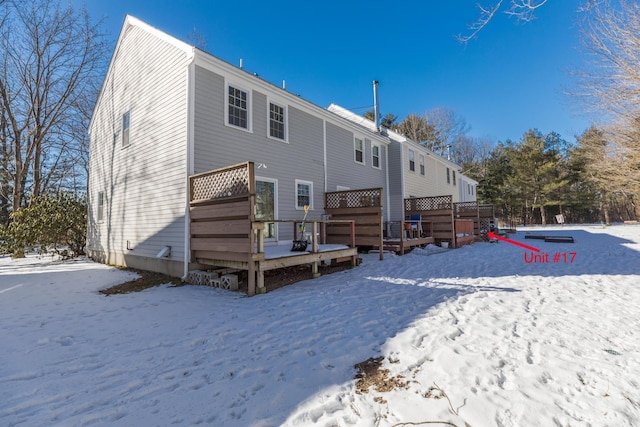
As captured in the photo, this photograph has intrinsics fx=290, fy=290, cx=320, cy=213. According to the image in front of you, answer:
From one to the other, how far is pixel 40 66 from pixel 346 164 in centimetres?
1413

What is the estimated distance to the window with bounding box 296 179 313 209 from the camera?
372 inches

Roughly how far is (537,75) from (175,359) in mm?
11096

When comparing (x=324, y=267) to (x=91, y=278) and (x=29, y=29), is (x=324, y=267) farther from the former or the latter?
(x=29, y=29)

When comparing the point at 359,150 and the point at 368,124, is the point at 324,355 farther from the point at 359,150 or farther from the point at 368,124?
the point at 368,124

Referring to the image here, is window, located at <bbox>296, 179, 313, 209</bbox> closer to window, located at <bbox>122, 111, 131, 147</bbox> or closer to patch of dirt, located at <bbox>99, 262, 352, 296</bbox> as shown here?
patch of dirt, located at <bbox>99, 262, 352, 296</bbox>

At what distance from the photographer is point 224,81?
750 cm

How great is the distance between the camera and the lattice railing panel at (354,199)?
898 centimetres

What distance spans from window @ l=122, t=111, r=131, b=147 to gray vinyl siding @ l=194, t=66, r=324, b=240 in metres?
3.80

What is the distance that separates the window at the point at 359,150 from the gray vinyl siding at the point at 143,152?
722 centimetres

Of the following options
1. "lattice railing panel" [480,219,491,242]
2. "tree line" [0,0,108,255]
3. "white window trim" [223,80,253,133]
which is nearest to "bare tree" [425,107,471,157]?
"lattice railing panel" [480,219,491,242]

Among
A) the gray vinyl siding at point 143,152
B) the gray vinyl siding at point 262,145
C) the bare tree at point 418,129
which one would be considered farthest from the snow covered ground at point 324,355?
the bare tree at point 418,129

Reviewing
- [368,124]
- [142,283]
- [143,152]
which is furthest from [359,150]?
[142,283]

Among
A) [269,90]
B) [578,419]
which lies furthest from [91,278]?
[578,419]

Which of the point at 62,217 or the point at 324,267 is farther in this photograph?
the point at 62,217
